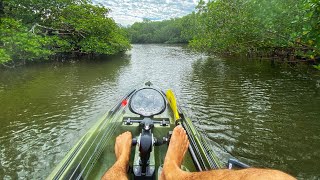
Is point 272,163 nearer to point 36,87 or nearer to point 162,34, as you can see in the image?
point 36,87

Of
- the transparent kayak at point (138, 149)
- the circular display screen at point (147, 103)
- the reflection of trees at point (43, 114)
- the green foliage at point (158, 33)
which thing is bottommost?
the reflection of trees at point (43, 114)

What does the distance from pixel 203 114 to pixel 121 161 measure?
6.16 metres

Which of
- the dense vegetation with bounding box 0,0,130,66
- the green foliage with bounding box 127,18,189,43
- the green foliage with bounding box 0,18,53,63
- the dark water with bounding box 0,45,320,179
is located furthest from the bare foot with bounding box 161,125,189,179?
the green foliage with bounding box 127,18,189,43

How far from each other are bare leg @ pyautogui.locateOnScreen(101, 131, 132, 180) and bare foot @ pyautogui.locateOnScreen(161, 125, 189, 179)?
0.50 meters

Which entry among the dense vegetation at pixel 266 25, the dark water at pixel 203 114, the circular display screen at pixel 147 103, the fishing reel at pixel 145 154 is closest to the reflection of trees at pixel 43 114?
the dark water at pixel 203 114

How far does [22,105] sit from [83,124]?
3378mm

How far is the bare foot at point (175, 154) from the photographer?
2.36 m

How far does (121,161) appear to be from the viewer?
290 centimetres

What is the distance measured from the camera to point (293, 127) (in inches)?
296

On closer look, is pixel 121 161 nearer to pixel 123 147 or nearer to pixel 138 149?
pixel 123 147

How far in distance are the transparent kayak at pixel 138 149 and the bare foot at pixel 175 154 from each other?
0.20 meters

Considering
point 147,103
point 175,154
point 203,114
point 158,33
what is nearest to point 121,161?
point 175,154

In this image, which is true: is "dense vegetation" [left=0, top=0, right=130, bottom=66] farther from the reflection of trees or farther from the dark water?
the dark water

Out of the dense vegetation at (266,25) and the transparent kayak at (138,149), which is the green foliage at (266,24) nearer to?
the dense vegetation at (266,25)
